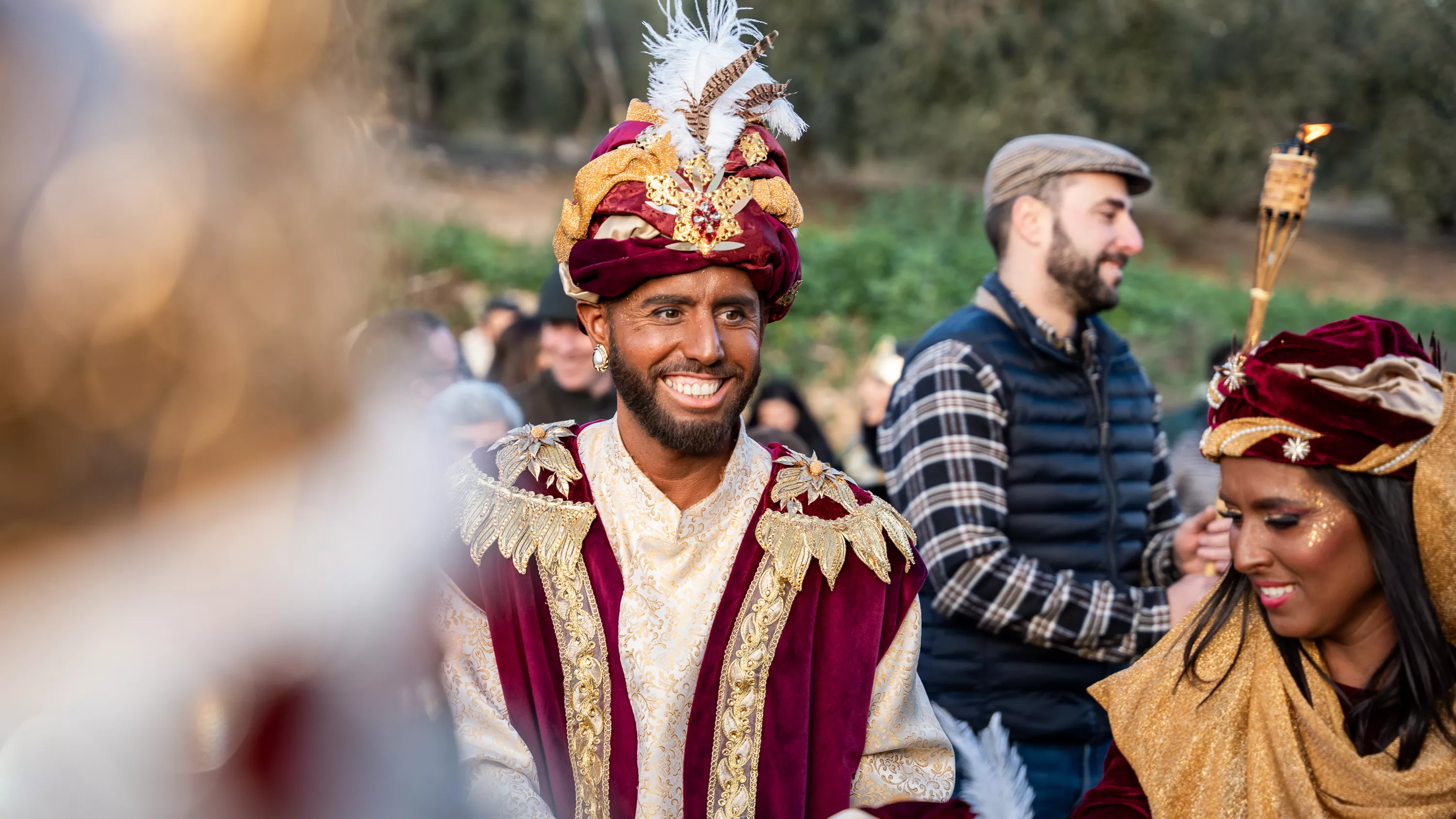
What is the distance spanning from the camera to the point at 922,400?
3.45 m

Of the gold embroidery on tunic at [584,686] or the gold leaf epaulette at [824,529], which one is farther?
the gold leaf epaulette at [824,529]

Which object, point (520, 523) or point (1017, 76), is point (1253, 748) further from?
point (1017, 76)

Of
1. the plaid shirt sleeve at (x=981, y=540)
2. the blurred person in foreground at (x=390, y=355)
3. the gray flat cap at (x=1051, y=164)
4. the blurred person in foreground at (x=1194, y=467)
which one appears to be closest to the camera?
the blurred person in foreground at (x=390, y=355)

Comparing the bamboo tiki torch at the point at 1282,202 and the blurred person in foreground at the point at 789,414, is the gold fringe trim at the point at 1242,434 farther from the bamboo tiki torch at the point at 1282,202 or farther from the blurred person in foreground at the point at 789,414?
the blurred person in foreground at the point at 789,414

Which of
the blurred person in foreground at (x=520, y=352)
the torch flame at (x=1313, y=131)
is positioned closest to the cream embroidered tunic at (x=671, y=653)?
the torch flame at (x=1313, y=131)

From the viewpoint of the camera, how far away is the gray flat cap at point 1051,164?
3.70 m

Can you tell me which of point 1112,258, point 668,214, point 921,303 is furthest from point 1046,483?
point 921,303

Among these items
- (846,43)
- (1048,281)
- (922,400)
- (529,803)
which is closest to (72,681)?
(529,803)

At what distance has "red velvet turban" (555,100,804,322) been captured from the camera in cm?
239

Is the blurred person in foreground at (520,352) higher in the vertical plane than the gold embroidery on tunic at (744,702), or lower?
higher

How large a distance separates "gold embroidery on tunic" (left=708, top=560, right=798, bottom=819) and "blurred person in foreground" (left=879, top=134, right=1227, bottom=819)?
1038 mm

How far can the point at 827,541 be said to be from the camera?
8.09ft

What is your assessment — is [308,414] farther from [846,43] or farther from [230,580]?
[846,43]

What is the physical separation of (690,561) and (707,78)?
0.95 meters
